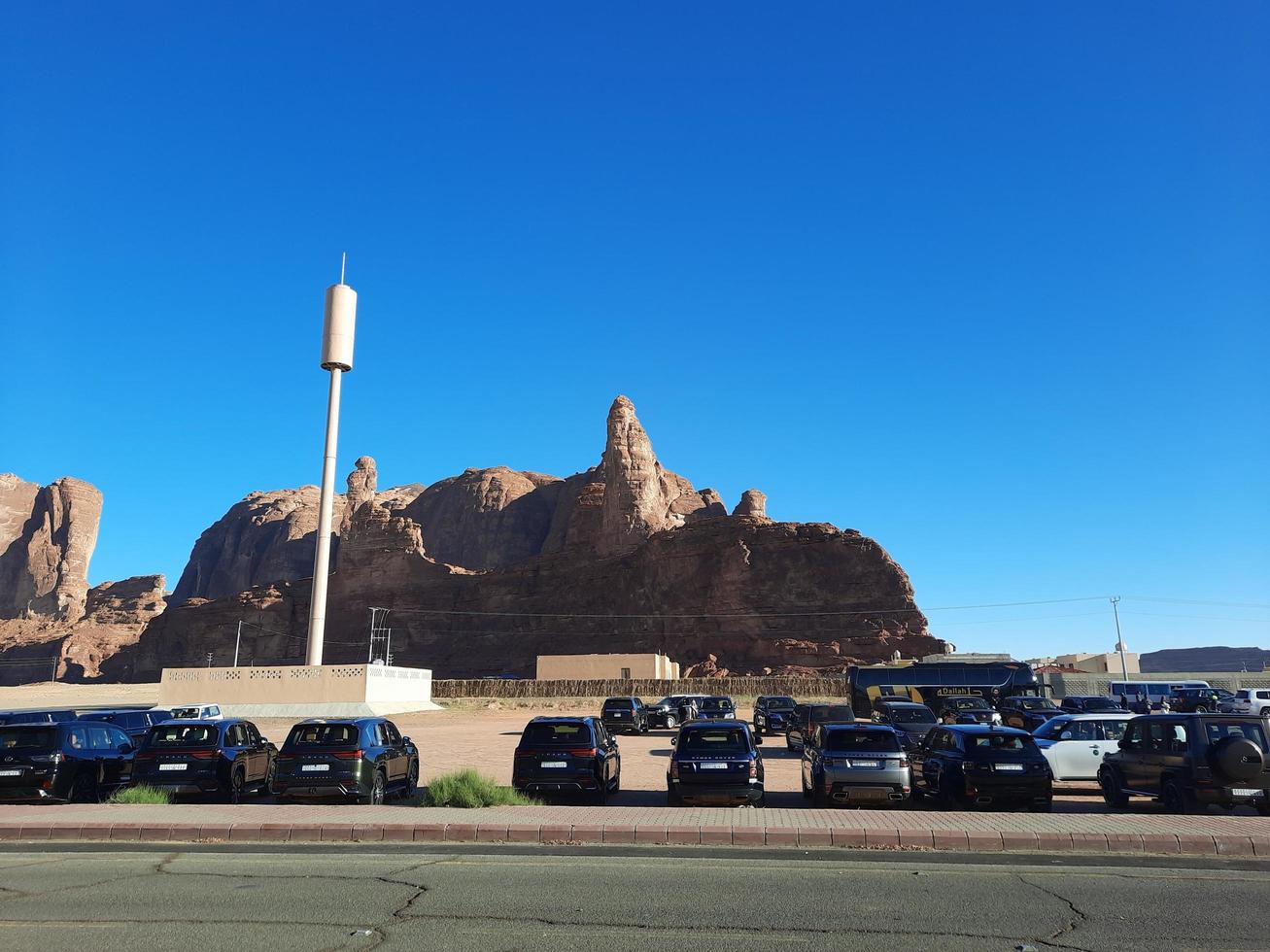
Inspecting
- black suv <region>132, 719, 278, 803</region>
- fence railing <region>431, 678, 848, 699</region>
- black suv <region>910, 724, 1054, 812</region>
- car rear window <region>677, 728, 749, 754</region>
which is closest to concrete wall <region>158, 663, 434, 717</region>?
fence railing <region>431, 678, 848, 699</region>

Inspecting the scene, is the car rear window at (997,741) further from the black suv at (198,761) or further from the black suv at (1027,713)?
the black suv at (198,761)

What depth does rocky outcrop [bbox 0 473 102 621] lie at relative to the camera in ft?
583

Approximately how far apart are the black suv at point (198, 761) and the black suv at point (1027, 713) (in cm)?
1766

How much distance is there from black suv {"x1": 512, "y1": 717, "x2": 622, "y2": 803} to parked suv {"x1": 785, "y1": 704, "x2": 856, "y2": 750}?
8.22 m

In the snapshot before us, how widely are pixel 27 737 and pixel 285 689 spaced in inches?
1500

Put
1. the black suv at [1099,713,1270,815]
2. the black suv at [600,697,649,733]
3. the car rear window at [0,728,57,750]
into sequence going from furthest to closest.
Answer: the black suv at [600,697,649,733], the car rear window at [0,728,57,750], the black suv at [1099,713,1270,815]

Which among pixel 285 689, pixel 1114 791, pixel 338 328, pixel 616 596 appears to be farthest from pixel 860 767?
pixel 616 596

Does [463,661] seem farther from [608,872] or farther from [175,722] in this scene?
[608,872]

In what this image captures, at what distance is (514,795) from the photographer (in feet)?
51.4

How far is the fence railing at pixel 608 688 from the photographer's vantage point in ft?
244

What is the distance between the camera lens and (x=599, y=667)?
83.6 m

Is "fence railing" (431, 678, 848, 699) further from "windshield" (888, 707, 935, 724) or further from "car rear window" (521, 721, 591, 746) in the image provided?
"car rear window" (521, 721, 591, 746)

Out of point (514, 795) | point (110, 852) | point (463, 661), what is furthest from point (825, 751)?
point (463, 661)

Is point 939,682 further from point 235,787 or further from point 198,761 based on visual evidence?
point 198,761
